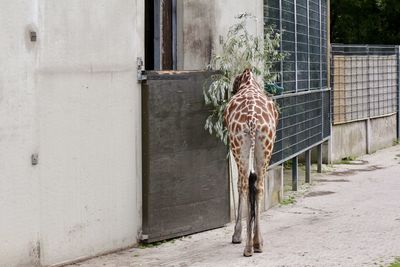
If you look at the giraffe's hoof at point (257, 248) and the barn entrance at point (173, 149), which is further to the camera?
the barn entrance at point (173, 149)

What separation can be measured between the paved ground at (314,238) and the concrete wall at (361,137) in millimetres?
3342

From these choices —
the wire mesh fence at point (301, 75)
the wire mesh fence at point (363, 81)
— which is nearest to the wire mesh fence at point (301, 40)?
the wire mesh fence at point (301, 75)

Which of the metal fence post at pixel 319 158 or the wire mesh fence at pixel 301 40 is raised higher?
the wire mesh fence at pixel 301 40

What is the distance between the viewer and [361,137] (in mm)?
18453

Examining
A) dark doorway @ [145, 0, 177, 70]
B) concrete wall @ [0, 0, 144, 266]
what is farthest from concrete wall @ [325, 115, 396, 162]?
concrete wall @ [0, 0, 144, 266]

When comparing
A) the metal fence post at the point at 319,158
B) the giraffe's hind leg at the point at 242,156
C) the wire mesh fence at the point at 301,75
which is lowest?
the metal fence post at the point at 319,158

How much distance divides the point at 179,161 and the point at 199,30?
1653mm

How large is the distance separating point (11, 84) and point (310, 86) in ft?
26.2

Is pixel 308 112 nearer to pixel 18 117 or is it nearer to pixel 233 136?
pixel 233 136

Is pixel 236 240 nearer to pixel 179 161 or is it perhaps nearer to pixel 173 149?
pixel 179 161

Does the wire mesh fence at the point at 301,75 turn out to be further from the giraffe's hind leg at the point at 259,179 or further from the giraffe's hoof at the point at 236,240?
the giraffe's hind leg at the point at 259,179

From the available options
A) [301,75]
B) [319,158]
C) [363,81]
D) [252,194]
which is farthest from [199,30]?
[363,81]

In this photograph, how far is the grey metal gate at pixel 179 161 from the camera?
29.0ft

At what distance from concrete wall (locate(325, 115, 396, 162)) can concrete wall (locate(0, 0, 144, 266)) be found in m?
8.75
